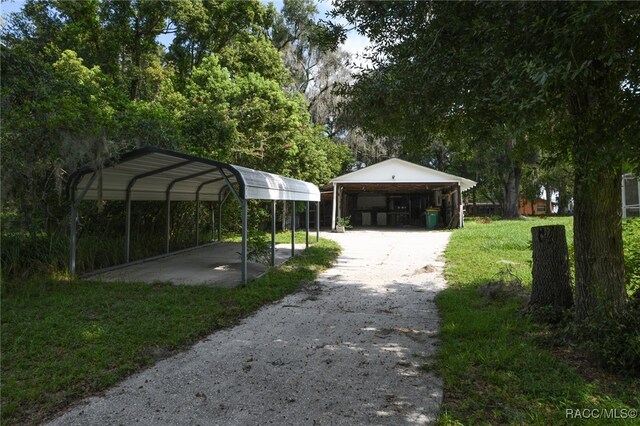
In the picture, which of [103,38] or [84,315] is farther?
[103,38]

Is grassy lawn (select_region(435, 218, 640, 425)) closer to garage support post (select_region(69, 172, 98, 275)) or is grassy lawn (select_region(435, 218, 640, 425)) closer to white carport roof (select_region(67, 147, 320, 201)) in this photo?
white carport roof (select_region(67, 147, 320, 201))

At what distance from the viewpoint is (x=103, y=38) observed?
19.9m

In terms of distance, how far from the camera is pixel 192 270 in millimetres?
8719

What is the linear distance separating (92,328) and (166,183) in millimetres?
6636

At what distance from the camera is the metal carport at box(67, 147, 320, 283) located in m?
7.30

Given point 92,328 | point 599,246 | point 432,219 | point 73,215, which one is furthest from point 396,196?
point 92,328

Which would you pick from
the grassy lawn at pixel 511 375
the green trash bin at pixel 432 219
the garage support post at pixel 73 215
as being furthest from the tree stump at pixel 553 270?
the green trash bin at pixel 432 219

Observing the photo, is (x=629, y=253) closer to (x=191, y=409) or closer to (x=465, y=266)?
(x=465, y=266)

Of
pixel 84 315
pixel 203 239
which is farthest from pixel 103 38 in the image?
pixel 84 315

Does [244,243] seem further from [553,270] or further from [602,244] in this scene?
[602,244]

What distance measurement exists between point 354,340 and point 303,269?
15.3 ft

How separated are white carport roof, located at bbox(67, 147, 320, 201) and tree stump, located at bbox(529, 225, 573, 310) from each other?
4590mm

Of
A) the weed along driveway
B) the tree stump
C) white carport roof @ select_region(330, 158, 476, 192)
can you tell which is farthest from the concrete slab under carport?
white carport roof @ select_region(330, 158, 476, 192)

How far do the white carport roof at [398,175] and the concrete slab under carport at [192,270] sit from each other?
11.2 meters
